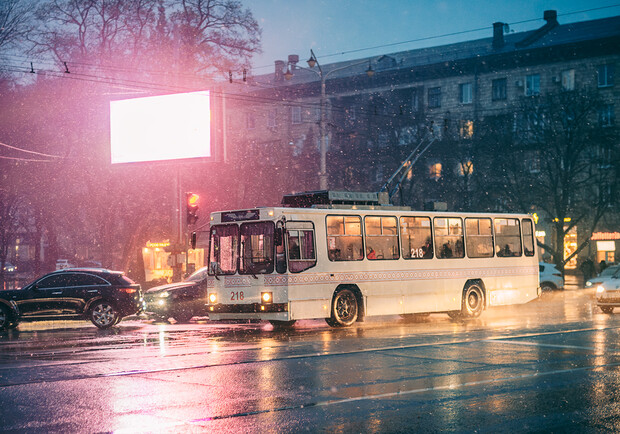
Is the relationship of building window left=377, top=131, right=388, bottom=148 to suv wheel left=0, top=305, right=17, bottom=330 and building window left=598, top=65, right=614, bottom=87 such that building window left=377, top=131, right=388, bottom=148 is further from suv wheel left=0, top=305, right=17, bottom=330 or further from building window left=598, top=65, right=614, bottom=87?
suv wheel left=0, top=305, right=17, bottom=330

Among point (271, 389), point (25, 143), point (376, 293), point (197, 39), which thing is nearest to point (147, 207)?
point (25, 143)

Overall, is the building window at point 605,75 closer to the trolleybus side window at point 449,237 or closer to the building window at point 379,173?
the building window at point 379,173

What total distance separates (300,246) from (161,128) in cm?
1980

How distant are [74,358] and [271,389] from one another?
205 inches

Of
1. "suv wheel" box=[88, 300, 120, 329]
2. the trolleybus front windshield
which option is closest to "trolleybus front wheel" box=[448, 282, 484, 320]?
the trolleybus front windshield

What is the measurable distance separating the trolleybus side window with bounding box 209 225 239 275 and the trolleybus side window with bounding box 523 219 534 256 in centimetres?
1045

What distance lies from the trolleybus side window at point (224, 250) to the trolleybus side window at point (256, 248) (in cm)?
24

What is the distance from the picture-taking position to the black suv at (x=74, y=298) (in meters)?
20.2

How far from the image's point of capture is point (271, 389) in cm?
980

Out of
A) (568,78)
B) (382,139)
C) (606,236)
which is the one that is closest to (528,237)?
(382,139)

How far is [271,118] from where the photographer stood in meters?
79.7

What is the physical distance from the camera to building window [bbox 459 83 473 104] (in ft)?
219

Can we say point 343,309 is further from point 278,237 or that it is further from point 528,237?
point 528,237

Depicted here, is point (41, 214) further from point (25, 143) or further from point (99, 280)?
point (99, 280)
